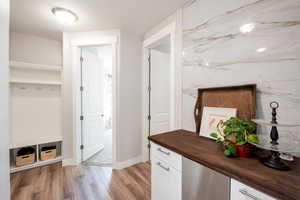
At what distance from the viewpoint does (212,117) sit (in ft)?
4.30

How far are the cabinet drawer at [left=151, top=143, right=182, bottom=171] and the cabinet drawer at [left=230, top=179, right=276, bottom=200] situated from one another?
39 cm

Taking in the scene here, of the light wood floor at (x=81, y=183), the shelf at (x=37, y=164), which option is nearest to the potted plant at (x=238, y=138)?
the light wood floor at (x=81, y=183)

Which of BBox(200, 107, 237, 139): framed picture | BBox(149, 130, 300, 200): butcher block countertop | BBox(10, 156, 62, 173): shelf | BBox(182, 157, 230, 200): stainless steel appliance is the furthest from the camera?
BBox(10, 156, 62, 173): shelf

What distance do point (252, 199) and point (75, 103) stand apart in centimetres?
268

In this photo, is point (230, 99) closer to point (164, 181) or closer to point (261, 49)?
point (261, 49)

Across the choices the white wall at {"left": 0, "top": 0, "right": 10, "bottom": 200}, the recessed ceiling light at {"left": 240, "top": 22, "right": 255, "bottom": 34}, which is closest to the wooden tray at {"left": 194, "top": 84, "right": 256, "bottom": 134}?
the recessed ceiling light at {"left": 240, "top": 22, "right": 255, "bottom": 34}

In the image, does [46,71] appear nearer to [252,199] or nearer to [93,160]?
[93,160]

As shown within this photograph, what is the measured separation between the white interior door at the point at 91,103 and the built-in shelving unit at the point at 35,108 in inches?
20.5

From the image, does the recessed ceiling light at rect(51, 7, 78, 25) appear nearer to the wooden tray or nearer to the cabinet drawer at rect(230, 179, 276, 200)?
the wooden tray

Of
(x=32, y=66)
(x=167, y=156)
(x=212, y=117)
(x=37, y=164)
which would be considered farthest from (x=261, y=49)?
(x=37, y=164)

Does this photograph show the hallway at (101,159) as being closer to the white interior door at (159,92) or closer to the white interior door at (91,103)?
the white interior door at (91,103)

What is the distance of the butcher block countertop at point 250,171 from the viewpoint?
1.89 ft

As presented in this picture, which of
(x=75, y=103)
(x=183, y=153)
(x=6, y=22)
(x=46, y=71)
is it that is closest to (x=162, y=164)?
(x=183, y=153)

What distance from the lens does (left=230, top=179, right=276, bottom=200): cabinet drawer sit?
62cm
